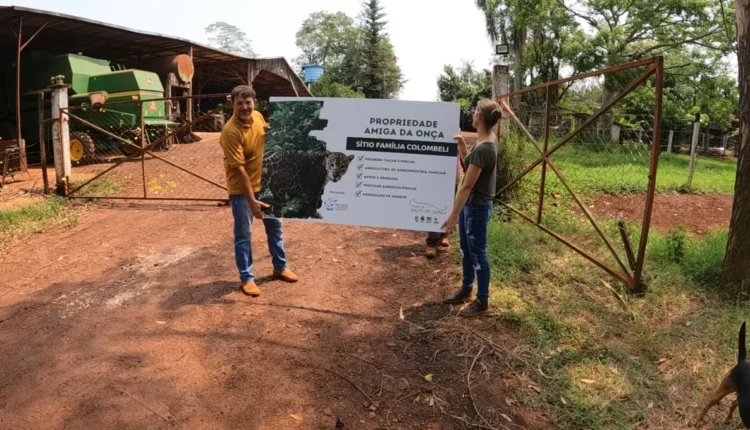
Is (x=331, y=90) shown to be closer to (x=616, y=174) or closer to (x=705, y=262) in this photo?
(x=616, y=174)

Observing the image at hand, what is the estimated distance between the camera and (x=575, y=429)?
2.70m

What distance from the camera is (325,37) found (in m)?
59.8

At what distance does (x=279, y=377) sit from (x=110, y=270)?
3.08 meters

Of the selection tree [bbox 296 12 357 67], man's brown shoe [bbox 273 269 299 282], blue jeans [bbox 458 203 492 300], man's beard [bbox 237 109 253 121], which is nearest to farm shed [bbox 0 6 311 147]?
man's brown shoe [bbox 273 269 299 282]

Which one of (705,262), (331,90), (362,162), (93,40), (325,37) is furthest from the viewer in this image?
(325,37)

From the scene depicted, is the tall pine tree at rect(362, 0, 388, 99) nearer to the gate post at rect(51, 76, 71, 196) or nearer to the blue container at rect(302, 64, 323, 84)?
the blue container at rect(302, 64, 323, 84)

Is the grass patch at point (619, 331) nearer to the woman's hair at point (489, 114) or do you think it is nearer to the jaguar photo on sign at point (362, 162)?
the jaguar photo on sign at point (362, 162)

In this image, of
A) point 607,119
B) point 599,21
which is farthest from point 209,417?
point 599,21

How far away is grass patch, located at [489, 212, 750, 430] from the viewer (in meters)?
2.87

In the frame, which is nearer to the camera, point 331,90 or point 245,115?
point 245,115

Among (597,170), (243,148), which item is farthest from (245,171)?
(597,170)

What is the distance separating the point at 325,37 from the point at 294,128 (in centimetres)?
5969

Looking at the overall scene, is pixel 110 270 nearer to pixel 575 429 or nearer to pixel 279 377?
pixel 279 377

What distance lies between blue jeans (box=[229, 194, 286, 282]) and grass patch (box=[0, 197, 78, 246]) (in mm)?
3966
